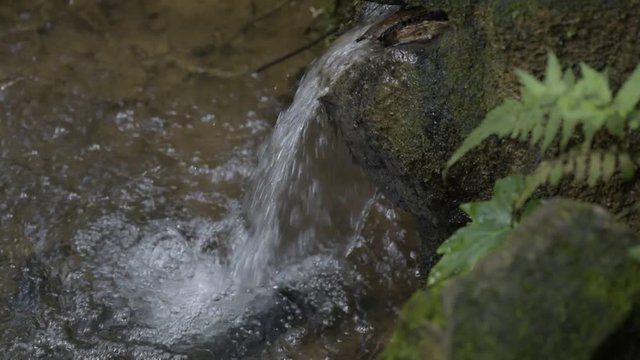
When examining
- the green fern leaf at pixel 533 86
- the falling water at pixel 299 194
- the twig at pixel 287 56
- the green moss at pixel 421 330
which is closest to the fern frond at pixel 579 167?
the green fern leaf at pixel 533 86

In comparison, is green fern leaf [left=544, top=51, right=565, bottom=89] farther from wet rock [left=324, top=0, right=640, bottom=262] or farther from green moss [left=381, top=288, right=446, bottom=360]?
green moss [left=381, top=288, right=446, bottom=360]

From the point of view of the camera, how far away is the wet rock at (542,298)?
1.55m

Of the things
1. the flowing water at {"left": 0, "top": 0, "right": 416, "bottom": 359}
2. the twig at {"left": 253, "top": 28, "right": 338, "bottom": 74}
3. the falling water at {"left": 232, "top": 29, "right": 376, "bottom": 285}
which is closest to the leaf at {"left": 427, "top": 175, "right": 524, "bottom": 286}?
the flowing water at {"left": 0, "top": 0, "right": 416, "bottom": 359}

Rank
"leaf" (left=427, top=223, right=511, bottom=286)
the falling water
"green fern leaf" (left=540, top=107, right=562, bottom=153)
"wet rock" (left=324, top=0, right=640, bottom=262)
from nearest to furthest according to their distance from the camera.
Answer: "green fern leaf" (left=540, top=107, right=562, bottom=153) < "leaf" (left=427, top=223, right=511, bottom=286) < "wet rock" (left=324, top=0, right=640, bottom=262) < the falling water

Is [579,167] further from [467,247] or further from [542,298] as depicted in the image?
[542,298]

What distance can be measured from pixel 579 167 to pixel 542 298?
52cm

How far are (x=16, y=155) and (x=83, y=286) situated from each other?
98cm

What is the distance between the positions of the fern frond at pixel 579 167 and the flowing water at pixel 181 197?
3.33ft

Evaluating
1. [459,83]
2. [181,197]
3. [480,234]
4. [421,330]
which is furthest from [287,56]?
[421,330]

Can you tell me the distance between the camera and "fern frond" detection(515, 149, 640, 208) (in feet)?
6.32

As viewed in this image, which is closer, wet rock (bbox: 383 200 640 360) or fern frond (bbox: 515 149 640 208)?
wet rock (bbox: 383 200 640 360)

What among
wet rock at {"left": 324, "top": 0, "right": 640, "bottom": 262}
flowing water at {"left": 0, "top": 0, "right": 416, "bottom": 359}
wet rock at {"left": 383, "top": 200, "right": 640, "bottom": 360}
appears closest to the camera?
wet rock at {"left": 383, "top": 200, "right": 640, "bottom": 360}

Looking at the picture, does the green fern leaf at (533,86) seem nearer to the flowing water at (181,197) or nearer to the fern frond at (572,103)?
the fern frond at (572,103)

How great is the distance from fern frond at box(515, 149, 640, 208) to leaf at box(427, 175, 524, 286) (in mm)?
63
